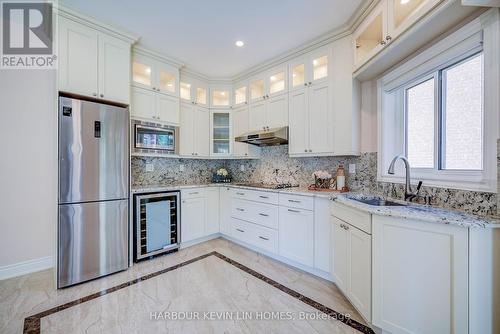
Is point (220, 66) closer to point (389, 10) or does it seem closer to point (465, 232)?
point (389, 10)

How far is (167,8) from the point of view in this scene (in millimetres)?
2051

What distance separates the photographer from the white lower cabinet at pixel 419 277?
1.16 metres

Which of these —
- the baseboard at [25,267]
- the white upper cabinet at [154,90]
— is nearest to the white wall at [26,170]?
the baseboard at [25,267]

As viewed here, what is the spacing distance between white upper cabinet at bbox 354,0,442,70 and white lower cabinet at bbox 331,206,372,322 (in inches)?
60.4

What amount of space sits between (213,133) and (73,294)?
2736 millimetres

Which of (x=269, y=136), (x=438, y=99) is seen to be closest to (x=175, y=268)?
(x=269, y=136)

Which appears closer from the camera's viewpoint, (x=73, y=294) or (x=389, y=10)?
(x=389, y=10)

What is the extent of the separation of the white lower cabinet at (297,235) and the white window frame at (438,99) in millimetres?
931

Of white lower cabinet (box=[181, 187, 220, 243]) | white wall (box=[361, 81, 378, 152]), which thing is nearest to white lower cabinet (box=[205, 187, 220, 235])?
white lower cabinet (box=[181, 187, 220, 243])

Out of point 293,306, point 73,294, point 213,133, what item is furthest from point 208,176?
point 293,306

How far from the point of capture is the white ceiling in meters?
2.02

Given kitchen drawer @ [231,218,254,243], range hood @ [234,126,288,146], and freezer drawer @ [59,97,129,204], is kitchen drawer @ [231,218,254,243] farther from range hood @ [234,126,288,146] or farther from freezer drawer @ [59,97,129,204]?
freezer drawer @ [59,97,129,204]

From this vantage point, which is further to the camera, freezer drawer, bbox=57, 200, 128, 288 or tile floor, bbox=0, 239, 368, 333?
freezer drawer, bbox=57, 200, 128, 288

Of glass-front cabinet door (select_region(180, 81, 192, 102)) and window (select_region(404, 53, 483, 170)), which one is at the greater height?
glass-front cabinet door (select_region(180, 81, 192, 102))
